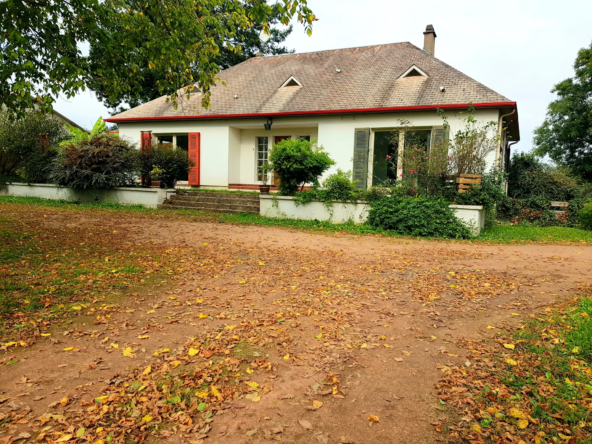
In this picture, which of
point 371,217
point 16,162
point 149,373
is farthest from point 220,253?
point 16,162

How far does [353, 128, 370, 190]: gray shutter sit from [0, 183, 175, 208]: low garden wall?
261 inches

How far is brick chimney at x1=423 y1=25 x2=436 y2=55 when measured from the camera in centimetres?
1576

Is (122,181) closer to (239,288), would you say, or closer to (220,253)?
(220,253)

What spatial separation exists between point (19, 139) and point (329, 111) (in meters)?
12.3

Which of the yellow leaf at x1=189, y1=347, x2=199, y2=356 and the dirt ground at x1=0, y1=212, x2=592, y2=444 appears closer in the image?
the dirt ground at x1=0, y1=212, x2=592, y2=444

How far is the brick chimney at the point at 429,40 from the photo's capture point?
15755mm

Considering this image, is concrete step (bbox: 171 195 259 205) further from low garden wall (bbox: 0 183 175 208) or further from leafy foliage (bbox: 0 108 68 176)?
leafy foliage (bbox: 0 108 68 176)

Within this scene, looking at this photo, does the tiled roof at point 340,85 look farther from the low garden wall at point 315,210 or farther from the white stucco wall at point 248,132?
the low garden wall at point 315,210

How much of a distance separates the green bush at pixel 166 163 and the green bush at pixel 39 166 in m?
3.89

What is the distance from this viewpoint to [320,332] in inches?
138

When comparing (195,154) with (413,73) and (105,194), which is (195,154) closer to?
(105,194)

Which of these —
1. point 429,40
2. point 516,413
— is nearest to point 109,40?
point 516,413

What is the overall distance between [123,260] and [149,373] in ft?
11.1

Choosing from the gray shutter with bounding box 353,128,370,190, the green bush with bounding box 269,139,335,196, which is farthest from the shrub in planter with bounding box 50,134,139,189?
the gray shutter with bounding box 353,128,370,190
